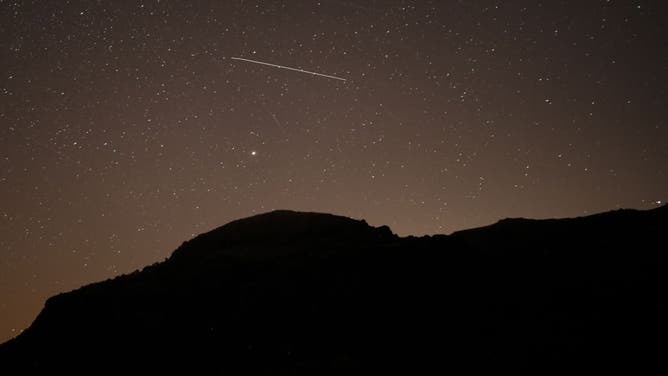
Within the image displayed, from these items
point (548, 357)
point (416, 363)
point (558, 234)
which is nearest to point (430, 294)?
point (416, 363)

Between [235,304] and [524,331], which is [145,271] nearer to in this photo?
[235,304]

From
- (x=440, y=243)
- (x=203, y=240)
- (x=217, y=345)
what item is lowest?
(x=217, y=345)

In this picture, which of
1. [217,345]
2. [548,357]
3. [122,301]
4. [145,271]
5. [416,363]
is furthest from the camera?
[145,271]

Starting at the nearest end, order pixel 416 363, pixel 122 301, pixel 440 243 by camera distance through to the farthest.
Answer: pixel 416 363
pixel 122 301
pixel 440 243

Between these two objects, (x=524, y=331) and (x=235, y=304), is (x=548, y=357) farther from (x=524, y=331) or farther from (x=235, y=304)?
(x=235, y=304)

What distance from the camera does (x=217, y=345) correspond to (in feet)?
53.4

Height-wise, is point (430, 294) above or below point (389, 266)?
below

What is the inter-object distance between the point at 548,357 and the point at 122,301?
16178mm

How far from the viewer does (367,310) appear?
669 inches

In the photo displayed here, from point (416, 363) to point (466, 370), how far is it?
5.52 ft

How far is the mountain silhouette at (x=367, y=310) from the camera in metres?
14.5

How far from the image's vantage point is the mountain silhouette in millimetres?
14492

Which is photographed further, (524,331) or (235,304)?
(235,304)

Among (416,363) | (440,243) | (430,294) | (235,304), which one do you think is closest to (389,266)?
(430,294)
